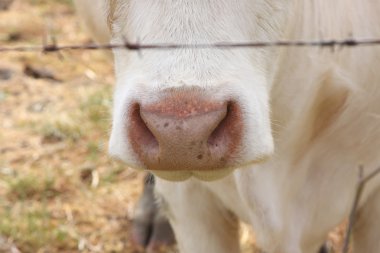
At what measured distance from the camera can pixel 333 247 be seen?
3.91m

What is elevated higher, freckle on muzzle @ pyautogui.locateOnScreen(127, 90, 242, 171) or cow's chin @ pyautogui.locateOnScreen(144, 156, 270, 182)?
freckle on muzzle @ pyautogui.locateOnScreen(127, 90, 242, 171)

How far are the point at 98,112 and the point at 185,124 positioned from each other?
3.03 m

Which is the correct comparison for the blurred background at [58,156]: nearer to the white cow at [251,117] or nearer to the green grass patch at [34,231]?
the green grass patch at [34,231]

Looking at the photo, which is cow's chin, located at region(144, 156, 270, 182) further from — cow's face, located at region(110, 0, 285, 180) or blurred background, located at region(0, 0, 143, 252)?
blurred background, located at region(0, 0, 143, 252)

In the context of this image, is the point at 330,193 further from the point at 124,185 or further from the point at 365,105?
the point at 124,185

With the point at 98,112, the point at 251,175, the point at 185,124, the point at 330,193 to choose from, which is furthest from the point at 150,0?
the point at 98,112

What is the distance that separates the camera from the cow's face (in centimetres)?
193

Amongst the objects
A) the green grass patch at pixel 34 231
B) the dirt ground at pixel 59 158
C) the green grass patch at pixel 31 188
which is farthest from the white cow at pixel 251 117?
the green grass patch at pixel 31 188

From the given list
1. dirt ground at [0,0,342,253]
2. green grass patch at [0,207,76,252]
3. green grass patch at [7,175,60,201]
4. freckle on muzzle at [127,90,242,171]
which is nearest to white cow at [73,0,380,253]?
freckle on muzzle at [127,90,242,171]

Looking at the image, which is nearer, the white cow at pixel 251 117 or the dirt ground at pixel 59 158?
the white cow at pixel 251 117

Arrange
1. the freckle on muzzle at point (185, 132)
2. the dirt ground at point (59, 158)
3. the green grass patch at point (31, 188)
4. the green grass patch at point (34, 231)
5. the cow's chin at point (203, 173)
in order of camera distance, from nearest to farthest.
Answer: the freckle on muzzle at point (185, 132), the cow's chin at point (203, 173), the green grass patch at point (34, 231), the dirt ground at point (59, 158), the green grass patch at point (31, 188)

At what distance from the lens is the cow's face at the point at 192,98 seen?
193cm

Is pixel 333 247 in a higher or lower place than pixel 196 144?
lower

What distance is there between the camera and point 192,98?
192 cm
